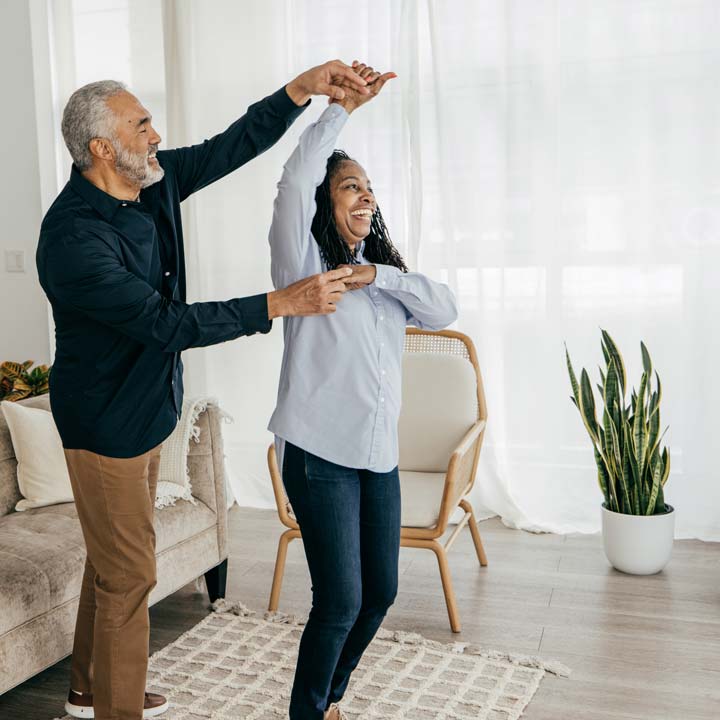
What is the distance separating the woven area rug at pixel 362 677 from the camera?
86.1 inches

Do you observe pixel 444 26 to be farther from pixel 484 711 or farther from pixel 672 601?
pixel 484 711

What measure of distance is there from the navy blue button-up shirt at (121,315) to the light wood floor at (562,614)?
0.89 m

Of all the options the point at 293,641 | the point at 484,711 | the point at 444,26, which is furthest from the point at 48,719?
the point at 444,26

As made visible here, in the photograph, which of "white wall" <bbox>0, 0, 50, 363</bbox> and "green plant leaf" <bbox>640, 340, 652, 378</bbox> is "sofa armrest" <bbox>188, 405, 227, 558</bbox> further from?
"white wall" <bbox>0, 0, 50, 363</bbox>

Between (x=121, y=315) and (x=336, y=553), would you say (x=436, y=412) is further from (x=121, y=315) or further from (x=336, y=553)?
(x=121, y=315)

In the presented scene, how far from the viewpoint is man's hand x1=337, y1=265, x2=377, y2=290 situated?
1735 millimetres

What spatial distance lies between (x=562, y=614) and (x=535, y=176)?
66.8 inches

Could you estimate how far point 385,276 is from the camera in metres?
1.78

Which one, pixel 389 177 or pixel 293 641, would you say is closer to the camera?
pixel 293 641

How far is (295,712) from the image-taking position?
1.77 m

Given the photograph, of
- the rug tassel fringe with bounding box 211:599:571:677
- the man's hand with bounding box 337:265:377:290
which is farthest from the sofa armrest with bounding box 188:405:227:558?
the man's hand with bounding box 337:265:377:290

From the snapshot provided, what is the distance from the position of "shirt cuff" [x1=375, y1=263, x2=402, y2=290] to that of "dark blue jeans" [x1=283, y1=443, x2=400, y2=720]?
37 cm

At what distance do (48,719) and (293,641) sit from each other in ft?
2.32

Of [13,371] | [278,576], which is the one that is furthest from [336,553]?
[13,371]
